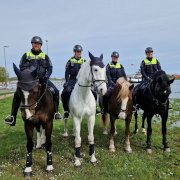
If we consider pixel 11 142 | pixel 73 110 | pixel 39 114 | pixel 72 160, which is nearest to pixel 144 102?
pixel 73 110

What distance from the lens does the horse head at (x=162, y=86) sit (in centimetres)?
542

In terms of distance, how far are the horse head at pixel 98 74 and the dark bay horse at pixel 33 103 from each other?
1504mm

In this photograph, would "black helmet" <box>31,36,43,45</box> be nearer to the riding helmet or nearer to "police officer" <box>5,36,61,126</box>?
"police officer" <box>5,36,61,126</box>

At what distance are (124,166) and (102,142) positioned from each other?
224cm

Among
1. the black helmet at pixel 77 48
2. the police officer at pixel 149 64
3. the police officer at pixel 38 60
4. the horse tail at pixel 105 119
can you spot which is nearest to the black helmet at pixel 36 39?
the police officer at pixel 38 60

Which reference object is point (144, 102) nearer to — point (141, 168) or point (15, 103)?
point (141, 168)

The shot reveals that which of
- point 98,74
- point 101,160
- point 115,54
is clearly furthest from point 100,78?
point 115,54

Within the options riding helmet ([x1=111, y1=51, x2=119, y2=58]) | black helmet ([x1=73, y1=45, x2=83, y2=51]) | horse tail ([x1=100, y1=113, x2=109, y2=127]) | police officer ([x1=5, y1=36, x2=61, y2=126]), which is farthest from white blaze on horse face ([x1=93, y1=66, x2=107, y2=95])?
horse tail ([x1=100, y1=113, x2=109, y2=127])

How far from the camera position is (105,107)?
7020 millimetres

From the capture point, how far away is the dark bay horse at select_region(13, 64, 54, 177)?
3.85 metres

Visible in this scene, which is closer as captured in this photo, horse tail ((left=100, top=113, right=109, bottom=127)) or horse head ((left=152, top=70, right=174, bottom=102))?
horse head ((left=152, top=70, right=174, bottom=102))

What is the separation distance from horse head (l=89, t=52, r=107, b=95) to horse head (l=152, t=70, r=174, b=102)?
2459mm

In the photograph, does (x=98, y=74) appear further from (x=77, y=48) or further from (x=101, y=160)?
(x=101, y=160)

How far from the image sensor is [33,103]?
3.96 m
